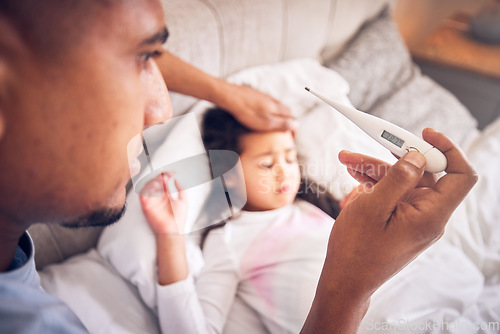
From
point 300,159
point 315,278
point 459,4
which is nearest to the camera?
point 315,278

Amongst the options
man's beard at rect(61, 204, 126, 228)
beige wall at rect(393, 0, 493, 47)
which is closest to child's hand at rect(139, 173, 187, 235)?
man's beard at rect(61, 204, 126, 228)

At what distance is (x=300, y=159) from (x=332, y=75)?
310mm

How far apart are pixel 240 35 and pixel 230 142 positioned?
1.00ft

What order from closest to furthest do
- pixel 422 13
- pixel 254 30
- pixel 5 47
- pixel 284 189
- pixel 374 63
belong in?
pixel 5 47
pixel 284 189
pixel 254 30
pixel 374 63
pixel 422 13

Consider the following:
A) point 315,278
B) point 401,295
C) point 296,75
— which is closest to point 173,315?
point 315,278

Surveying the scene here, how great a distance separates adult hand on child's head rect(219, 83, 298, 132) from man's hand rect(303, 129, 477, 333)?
27cm

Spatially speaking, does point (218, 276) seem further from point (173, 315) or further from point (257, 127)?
point (257, 127)

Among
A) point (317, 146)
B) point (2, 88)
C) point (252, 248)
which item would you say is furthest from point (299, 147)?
point (2, 88)

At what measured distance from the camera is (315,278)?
0.43m

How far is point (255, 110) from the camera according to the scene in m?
0.62

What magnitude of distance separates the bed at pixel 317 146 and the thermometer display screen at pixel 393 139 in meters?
0.03

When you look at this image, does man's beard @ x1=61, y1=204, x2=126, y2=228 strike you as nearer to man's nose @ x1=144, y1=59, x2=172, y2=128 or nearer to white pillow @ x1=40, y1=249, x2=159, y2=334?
man's nose @ x1=144, y1=59, x2=172, y2=128

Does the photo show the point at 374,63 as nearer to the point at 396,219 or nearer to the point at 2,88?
the point at 396,219

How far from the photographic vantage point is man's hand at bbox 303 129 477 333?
0.34 meters
